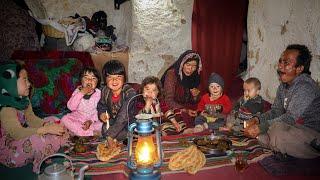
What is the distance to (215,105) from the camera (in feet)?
16.6

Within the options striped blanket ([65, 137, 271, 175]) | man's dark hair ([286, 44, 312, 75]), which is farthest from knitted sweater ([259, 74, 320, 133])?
striped blanket ([65, 137, 271, 175])

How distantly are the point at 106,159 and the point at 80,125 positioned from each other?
3.17 feet

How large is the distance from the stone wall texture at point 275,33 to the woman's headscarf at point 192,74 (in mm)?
1214

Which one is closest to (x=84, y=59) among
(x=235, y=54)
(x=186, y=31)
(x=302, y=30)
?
(x=186, y=31)

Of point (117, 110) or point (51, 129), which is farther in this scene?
point (117, 110)

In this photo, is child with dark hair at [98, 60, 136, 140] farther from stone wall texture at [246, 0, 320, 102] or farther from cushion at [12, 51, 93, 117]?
stone wall texture at [246, 0, 320, 102]

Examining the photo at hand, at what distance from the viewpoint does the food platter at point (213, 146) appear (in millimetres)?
3881

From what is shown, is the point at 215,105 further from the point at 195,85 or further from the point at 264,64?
the point at 264,64

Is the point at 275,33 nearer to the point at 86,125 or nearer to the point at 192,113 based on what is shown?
the point at 192,113

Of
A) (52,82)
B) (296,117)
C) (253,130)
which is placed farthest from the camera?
(52,82)

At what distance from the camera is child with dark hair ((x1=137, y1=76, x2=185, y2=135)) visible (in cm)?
457

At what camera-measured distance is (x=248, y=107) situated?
4.86 m

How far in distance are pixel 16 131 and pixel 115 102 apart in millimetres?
1396

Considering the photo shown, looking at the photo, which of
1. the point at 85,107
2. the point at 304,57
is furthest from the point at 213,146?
the point at 85,107
